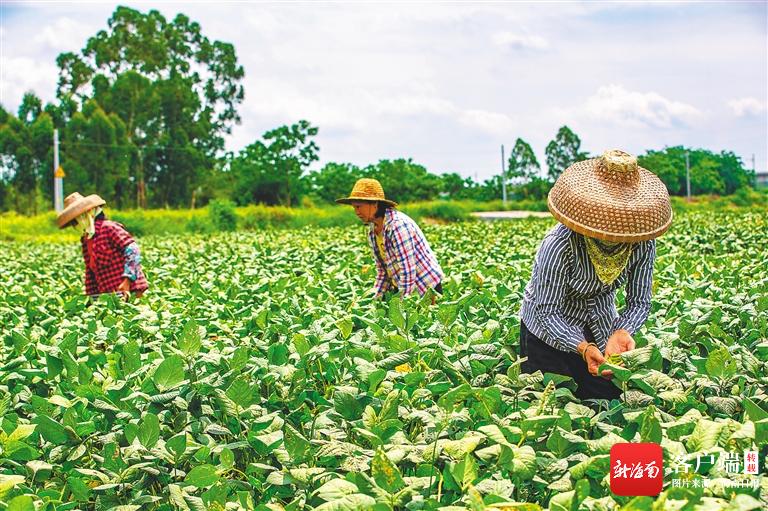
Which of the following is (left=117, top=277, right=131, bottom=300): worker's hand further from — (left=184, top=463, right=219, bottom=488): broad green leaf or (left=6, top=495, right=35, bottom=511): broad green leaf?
(left=6, top=495, right=35, bottom=511): broad green leaf

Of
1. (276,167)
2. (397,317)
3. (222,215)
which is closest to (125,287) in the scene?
(397,317)

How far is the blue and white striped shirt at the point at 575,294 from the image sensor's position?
3.20m

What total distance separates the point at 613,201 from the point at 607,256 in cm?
24

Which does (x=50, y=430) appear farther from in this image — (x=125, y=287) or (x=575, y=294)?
(x=125, y=287)

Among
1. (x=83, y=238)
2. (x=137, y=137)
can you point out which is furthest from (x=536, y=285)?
(x=137, y=137)

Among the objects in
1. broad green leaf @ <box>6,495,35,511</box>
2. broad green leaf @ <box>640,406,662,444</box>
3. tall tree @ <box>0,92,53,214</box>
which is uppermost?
tall tree @ <box>0,92,53,214</box>

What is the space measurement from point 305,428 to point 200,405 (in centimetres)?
43

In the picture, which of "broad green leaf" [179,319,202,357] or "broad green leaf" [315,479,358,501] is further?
"broad green leaf" [179,319,202,357]

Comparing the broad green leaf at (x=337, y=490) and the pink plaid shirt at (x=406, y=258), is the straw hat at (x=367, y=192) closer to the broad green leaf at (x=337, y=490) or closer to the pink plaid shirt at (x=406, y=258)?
the pink plaid shirt at (x=406, y=258)

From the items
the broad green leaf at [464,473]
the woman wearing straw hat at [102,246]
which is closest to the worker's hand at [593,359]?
the broad green leaf at [464,473]

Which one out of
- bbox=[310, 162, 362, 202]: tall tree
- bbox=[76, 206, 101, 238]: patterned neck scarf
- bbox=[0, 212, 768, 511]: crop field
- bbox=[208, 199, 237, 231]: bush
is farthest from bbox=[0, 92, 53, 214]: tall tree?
bbox=[0, 212, 768, 511]: crop field

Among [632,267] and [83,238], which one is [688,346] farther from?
[83,238]

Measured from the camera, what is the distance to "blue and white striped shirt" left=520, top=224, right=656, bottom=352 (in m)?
3.20

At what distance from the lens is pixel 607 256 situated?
10.3 feet
